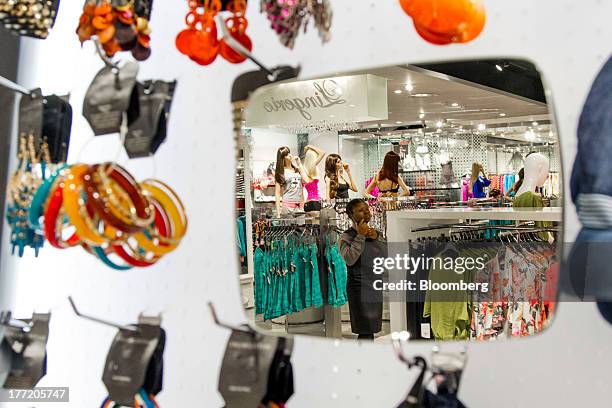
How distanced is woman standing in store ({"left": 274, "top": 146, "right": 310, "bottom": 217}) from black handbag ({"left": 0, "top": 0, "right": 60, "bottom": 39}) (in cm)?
74

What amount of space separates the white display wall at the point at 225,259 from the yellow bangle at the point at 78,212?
24 cm

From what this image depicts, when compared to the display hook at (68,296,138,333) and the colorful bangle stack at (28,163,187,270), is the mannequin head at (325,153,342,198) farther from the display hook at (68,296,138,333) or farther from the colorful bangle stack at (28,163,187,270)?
the display hook at (68,296,138,333)

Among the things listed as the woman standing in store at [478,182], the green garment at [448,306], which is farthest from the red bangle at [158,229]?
the woman standing in store at [478,182]

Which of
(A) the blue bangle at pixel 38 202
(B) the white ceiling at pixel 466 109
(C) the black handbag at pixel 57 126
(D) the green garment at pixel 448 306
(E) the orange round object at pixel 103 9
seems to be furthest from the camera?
(C) the black handbag at pixel 57 126

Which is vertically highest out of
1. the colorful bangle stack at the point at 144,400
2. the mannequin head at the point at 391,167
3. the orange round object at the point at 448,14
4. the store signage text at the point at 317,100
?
the orange round object at the point at 448,14

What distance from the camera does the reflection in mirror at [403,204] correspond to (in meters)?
1.30

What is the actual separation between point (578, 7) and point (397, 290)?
2.17 feet

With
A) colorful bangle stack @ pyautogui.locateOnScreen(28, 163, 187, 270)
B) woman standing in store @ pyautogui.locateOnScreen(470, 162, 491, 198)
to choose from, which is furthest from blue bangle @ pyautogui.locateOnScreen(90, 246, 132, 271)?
woman standing in store @ pyautogui.locateOnScreen(470, 162, 491, 198)

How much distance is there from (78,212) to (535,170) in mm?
997

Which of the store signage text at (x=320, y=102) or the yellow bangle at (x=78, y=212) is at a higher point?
the store signage text at (x=320, y=102)

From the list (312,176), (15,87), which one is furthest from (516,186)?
(15,87)

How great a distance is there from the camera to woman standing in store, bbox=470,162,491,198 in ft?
4.29

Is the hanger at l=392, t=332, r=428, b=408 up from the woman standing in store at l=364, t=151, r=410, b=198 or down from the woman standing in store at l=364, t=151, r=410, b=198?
down

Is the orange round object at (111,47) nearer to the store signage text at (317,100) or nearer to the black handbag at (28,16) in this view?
the black handbag at (28,16)
